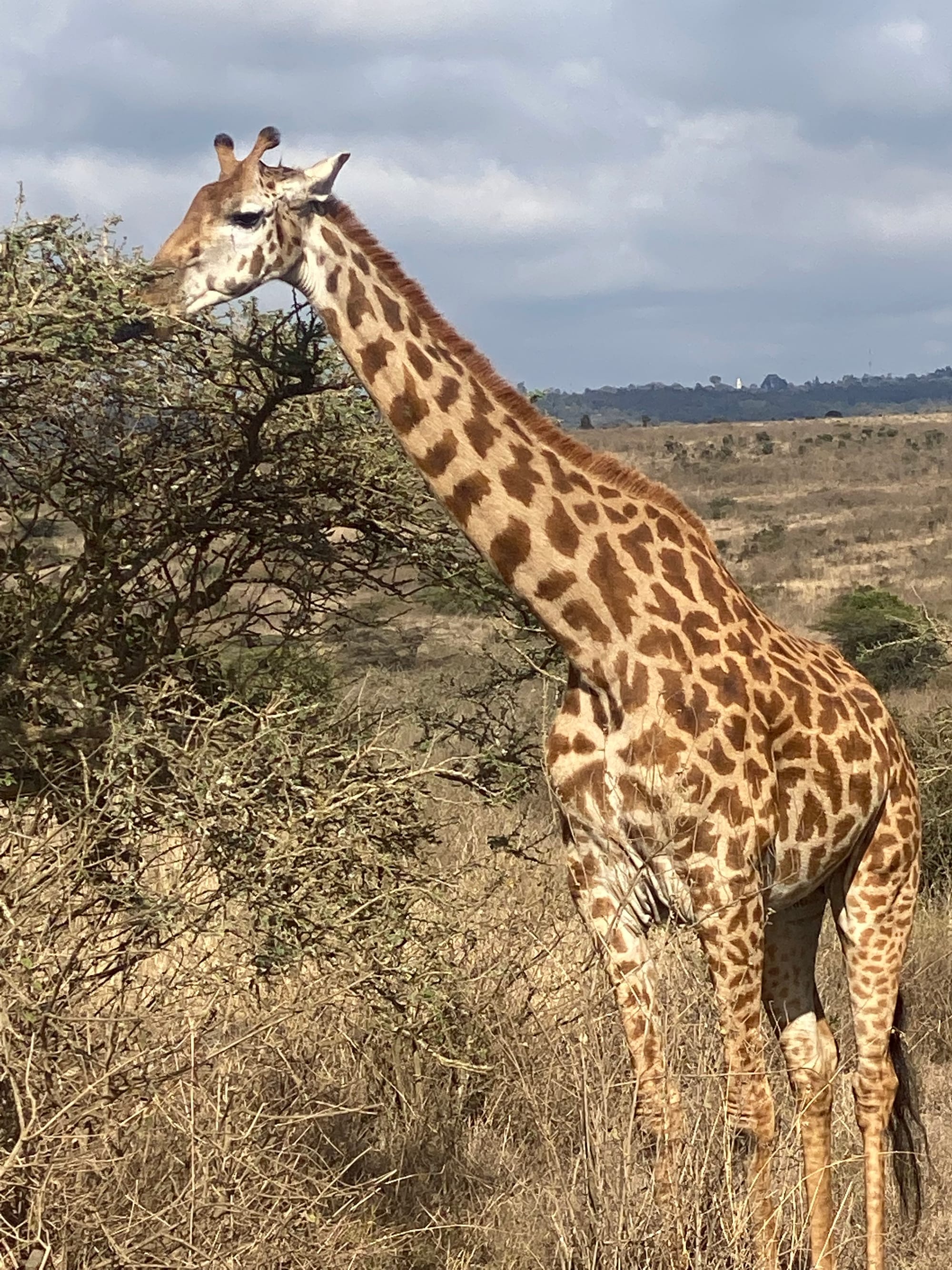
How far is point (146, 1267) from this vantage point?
11.2 feet

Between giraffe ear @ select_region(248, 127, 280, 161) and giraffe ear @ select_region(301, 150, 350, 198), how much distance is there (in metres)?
0.21

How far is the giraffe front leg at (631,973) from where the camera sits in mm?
4262

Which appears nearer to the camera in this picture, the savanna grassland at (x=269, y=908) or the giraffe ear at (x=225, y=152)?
the savanna grassland at (x=269, y=908)

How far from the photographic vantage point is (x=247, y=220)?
459cm

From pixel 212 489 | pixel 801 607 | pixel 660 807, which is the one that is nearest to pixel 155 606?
pixel 212 489

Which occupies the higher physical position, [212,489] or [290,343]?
[290,343]

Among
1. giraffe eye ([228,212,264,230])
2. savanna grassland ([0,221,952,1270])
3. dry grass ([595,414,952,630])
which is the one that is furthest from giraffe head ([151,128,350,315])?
dry grass ([595,414,952,630])

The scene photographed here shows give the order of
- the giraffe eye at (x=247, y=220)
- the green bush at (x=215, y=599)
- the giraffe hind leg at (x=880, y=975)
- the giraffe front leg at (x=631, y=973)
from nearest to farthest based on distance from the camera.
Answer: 1. the giraffe front leg at (x=631, y=973)
2. the green bush at (x=215, y=599)
3. the giraffe eye at (x=247, y=220)
4. the giraffe hind leg at (x=880, y=975)

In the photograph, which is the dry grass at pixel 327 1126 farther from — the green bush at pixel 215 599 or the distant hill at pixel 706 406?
the distant hill at pixel 706 406

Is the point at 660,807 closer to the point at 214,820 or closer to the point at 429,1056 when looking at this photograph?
the point at 214,820

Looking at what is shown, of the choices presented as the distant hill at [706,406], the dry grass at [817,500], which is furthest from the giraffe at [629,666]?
A: the distant hill at [706,406]

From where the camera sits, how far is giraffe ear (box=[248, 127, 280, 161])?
188 inches

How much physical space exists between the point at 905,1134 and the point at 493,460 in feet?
9.83

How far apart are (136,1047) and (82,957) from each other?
329 mm
